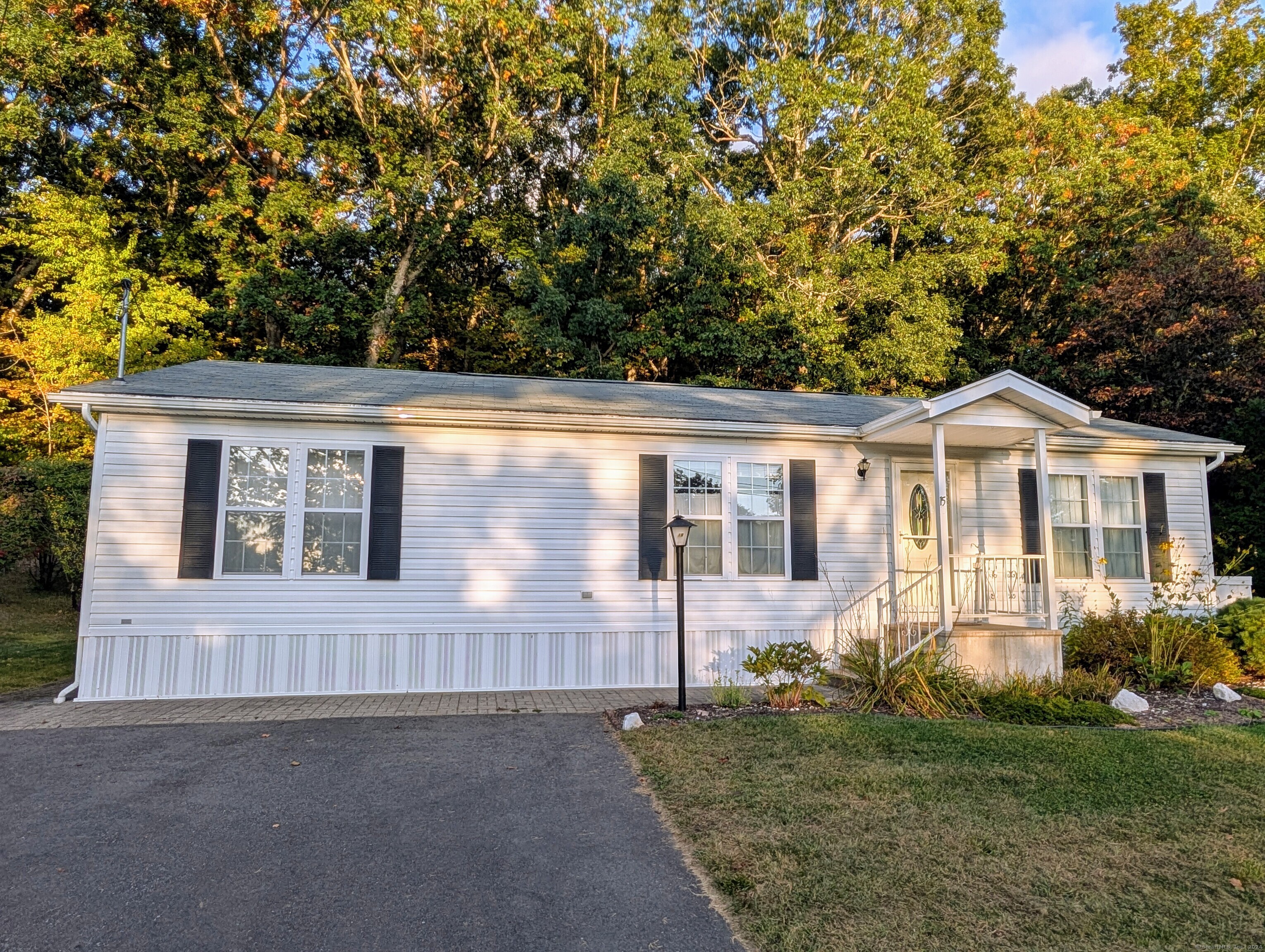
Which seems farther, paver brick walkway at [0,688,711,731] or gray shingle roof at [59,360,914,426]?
gray shingle roof at [59,360,914,426]

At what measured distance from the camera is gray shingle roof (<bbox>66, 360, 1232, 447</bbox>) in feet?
25.6

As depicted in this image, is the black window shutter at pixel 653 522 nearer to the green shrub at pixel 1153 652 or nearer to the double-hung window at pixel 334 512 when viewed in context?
the double-hung window at pixel 334 512

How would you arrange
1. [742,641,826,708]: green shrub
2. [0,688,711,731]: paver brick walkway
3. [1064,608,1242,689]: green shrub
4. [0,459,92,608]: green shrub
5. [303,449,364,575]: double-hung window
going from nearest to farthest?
1. [0,688,711,731]: paver brick walkway
2. [742,641,826,708]: green shrub
3. [303,449,364,575]: double-hung window
4. [1064,608,1242,689]: green shrub
5. [0,459,92,608]: green shrub

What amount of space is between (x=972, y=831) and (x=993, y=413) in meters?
5.37

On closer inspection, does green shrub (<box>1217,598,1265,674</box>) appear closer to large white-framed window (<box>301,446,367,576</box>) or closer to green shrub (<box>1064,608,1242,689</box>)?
green shrub (<box>1064,608,1242,689</box>)

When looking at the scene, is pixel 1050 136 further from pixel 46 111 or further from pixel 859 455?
pixel 46 111

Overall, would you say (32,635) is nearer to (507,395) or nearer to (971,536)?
(507,395)

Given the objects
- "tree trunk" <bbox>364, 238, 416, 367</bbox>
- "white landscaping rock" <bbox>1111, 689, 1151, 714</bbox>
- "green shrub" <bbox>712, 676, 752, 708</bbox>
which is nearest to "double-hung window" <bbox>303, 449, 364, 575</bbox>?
"green shrub" <bbox>712, 676, 752, 708</bbox>

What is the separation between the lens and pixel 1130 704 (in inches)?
269

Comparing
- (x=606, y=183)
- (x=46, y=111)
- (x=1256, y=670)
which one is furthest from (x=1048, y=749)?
(x=46, y=111)

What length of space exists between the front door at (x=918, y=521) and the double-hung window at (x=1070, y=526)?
1.43 meters

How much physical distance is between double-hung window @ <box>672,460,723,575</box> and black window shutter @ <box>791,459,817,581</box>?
89cm

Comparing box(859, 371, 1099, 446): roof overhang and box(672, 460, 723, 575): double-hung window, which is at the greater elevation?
box(859, 371, 1099, 446): roof overhang

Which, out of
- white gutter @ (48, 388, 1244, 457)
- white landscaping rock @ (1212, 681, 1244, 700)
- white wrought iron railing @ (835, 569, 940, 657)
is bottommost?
white landscaping rock @ (1212, 681, 1244, 700)
